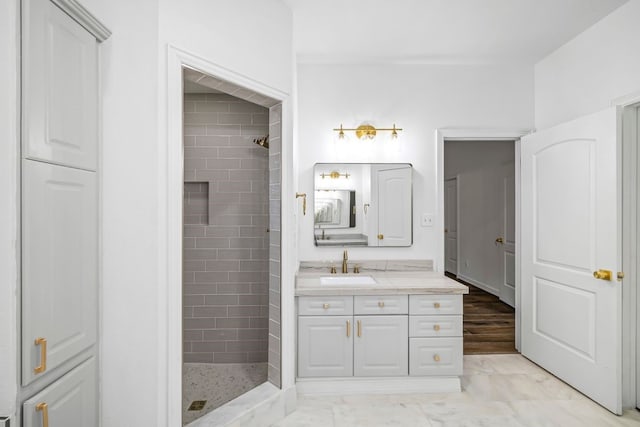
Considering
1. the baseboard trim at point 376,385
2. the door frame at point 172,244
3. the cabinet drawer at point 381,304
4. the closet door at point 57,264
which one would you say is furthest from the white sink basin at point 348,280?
the closet door at point 57,264

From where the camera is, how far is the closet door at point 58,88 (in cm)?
117

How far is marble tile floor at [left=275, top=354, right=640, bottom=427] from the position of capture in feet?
7.27

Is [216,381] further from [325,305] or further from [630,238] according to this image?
[630,238]

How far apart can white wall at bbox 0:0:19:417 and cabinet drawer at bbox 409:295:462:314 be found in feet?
7.15

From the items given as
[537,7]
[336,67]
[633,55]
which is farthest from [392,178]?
[633,55]

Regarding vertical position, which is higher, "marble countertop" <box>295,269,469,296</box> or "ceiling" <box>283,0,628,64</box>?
"ceiling" <box>283,0,628,64</box>

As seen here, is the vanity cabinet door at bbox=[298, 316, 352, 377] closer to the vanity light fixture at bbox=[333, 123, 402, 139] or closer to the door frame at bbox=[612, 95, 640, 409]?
the vanity light fixture at bbox=[333, 123, 402, 139]

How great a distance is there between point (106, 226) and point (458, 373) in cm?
244

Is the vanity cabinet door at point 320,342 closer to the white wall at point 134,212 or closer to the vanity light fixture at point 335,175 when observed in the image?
the white wall at point 134,212

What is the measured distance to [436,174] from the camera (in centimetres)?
316

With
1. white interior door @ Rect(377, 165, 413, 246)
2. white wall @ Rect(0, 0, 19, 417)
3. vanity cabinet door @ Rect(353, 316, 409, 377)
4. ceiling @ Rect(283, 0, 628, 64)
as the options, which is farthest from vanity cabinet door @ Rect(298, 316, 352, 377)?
ceiling @ Rect(283, 0, 628, 64)

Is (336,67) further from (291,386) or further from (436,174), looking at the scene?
(291,386)

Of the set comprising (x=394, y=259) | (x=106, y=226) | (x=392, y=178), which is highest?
(x=392, y=178)

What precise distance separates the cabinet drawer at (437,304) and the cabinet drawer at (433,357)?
202mm
